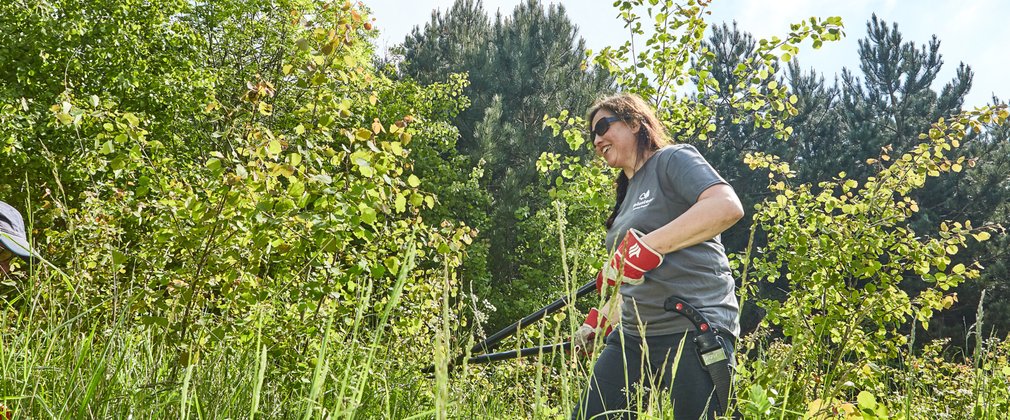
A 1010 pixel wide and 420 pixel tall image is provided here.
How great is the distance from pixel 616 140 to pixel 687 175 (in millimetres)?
406

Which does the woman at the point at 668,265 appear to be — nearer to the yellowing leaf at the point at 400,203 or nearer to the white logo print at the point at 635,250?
the white logo print at the point at 635,250

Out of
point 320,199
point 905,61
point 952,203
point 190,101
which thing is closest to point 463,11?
point 190,101

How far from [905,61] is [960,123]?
15.5m

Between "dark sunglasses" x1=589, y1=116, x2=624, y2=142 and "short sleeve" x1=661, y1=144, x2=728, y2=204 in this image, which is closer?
"short sleeve" x1=661, y1=144, x2=728, y2=204

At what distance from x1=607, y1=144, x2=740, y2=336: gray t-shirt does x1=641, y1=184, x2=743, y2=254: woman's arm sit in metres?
0.07

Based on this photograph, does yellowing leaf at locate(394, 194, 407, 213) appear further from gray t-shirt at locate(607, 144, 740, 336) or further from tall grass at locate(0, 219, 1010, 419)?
gray t-shirt at locate(607, 144, 740, 336)

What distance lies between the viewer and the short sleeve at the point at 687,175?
2174mm

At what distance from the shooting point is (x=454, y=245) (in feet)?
10.1

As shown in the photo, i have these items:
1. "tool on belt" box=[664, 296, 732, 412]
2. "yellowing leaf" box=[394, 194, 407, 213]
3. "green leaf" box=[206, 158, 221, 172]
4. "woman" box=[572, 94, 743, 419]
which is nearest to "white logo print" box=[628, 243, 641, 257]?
"woman" box=[572, 94, 743, 419]

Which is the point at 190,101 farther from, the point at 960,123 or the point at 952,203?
the point at 952,203

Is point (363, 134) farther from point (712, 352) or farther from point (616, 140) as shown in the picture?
point (712, 352)

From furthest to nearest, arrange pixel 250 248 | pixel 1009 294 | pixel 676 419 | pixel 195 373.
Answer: pixel 1009 294 → pixel 250 248 → pixel 676 419 → pixel 195 373

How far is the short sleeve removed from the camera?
7.13 ft

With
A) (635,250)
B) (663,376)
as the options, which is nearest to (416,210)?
(635,250)
